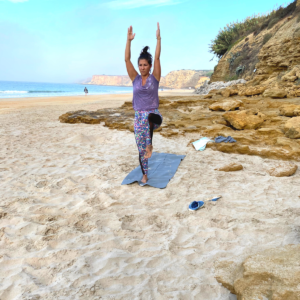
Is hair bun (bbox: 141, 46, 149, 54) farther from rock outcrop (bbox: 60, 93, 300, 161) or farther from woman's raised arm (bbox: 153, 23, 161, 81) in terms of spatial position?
rock outcrop (bbox: 60, 93, 300, 161)

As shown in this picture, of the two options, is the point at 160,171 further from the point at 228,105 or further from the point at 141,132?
the point at 228,105

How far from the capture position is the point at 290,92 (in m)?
8.95

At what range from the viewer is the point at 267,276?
4.51ft

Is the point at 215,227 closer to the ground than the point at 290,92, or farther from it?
closer to the ground

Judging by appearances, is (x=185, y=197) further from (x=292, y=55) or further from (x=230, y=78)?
(x=230, y=78)

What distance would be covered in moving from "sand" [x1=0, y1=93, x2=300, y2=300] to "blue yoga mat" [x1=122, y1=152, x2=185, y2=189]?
0.12m

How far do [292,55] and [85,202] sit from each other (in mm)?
13616

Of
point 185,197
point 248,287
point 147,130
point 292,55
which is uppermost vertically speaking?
point 292,55

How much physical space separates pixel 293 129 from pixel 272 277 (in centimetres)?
433

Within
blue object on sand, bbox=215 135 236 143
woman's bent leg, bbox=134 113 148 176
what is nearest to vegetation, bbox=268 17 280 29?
blue object on sand, bbox=215 135 236 143

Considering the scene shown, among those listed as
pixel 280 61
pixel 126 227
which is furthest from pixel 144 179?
pixel 280 61

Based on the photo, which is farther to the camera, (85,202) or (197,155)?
(197,155)

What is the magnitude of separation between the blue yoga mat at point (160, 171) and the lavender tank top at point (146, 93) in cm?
111

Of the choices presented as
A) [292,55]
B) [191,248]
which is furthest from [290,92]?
[191,248]
